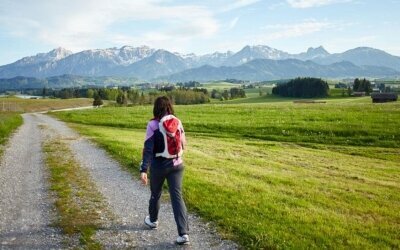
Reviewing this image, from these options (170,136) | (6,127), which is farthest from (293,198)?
(6,127)

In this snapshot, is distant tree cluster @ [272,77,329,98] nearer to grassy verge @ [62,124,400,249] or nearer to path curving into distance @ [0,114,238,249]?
grassy verge @ [62,124,400,249]

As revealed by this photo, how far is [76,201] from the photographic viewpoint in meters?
14.1

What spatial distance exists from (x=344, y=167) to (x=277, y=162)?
159 inches

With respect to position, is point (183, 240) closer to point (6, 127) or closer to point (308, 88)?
point (6, 127)

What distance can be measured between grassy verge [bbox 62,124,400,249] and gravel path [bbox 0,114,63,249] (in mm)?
4415

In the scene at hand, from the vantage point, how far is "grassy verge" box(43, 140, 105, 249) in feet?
36.4

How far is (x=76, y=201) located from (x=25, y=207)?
164 centimetres

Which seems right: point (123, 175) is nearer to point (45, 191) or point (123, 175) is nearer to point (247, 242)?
point (45, 191)

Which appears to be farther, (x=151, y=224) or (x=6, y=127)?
(x=6, y=127)

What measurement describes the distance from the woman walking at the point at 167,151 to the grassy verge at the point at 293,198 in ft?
5.10

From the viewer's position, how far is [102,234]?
10.9 m

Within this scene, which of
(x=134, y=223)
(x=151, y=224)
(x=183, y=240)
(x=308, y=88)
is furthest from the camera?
(x=308, y=88)

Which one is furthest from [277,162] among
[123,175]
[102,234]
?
[102,234]

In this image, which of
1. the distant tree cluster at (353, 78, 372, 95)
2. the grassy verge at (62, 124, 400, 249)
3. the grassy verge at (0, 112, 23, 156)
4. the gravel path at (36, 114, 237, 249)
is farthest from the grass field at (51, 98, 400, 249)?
the distant tree cluster at (353, 78, 372, 95)
